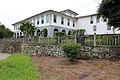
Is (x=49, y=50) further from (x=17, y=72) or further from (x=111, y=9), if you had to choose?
(x=111, y=9)

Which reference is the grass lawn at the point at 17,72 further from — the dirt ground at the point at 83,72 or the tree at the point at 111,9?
the tree at the point at 111,9

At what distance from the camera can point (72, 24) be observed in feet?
75.0

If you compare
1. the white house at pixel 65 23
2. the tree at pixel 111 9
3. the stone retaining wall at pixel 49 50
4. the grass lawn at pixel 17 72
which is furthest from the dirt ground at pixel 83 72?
the white house at pixel 65 23

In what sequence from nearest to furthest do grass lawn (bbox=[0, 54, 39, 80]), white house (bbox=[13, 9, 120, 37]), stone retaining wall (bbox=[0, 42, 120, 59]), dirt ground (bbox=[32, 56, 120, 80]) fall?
dirt ground (bbox=[32, 56, 120, 80]), grass lawn (bbox=[0, 54, 39, 80]), stone retaining wall (bbox=[0, 42, 120, 59]), white house (bbox=[13, 9, 120, 37])

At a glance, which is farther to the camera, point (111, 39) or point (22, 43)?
point (22, 43)

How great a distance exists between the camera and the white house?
17.9 meters

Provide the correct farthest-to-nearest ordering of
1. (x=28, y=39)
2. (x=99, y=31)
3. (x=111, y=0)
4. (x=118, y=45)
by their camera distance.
A: (x=99, y=31)
(x=28, y=39)
(x=111, y=0)
(x=118, y=45)

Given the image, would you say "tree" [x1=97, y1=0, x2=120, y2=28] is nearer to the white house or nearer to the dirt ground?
the dirt ground

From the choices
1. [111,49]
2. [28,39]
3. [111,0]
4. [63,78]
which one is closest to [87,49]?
[111,49]

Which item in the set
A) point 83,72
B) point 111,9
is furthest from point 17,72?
point 111,9

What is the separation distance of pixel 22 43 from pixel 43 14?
28.9ft

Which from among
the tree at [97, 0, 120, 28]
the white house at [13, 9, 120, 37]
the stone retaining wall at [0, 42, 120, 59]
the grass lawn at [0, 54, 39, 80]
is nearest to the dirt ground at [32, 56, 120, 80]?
the grass lawn at [0, 54, 39, 80]

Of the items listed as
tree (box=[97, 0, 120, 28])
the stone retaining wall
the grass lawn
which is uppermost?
tree (box=[97, 0, 120, 28])

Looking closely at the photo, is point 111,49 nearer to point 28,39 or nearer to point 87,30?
point 28,39
